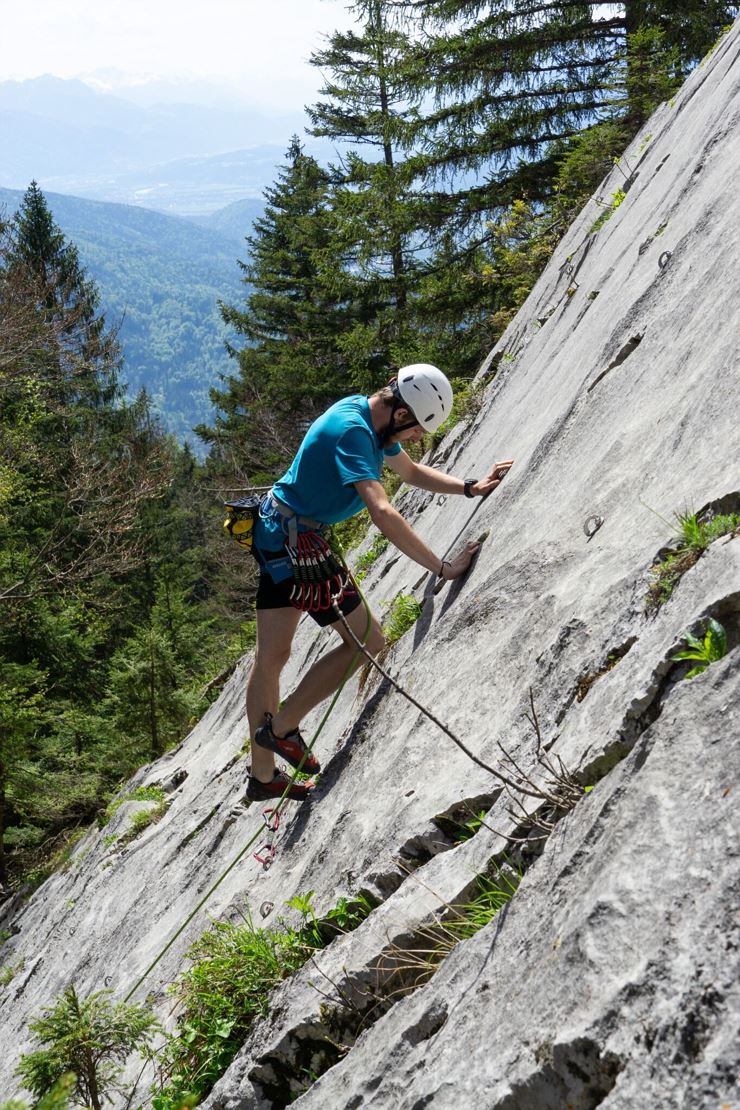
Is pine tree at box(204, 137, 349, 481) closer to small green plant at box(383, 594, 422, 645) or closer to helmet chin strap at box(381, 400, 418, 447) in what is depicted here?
small green plant at box(383, 594, 422, 645)

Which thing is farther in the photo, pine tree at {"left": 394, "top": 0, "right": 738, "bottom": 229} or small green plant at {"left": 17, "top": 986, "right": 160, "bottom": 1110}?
pine tree at {"left": 394, "top": 0, "right": 738, "bottom": 229}

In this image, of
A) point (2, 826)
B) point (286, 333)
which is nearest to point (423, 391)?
point (2, 826)

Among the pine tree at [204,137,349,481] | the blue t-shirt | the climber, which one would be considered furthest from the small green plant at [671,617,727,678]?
the pine tree at [204,137,349,481]

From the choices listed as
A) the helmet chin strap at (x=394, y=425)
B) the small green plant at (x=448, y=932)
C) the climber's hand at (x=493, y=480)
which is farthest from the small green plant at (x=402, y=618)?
the small green plant at (x=448, y=932)

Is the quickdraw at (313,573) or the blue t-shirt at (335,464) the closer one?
the blue t-shirt at (335,464)

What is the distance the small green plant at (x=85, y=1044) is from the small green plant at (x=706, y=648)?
3.59 metres

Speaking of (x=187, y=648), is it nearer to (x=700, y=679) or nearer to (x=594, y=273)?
(x=594, y=273)

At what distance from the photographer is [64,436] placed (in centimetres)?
2988

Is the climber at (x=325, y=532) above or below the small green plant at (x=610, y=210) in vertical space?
below

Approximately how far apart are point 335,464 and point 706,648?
273 cm

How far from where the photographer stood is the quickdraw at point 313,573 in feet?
16.7

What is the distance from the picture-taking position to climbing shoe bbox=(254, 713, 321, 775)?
545cm

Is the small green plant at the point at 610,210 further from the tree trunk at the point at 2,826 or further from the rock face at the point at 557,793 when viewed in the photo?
the tree trunk at the point at 2,826

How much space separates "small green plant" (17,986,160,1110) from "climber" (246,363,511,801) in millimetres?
1620
